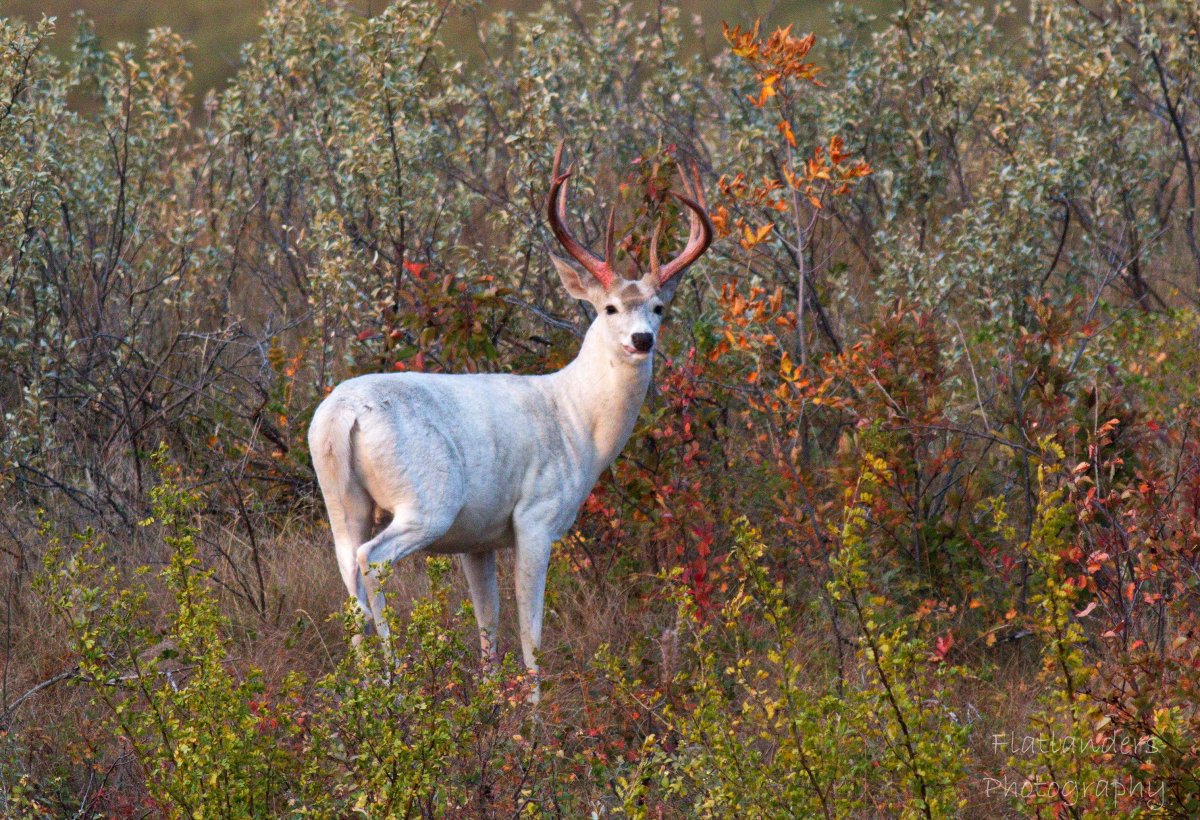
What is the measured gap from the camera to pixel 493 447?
6.18 metres

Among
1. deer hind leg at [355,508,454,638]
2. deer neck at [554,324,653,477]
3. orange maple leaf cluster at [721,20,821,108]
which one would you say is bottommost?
deer hind leg at [355,508,454,638]

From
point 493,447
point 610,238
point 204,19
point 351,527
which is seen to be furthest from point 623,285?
point 204,19

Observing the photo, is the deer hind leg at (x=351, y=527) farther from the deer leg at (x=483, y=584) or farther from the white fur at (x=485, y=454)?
the deer leg at (x=483, y=584)

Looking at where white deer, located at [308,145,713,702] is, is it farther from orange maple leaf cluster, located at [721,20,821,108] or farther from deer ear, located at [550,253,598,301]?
orange maple leaf cluster, located at [721,20,821,108]

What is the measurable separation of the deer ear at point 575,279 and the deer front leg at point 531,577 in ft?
3.50

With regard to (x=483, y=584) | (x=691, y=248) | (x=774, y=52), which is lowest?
(x=483, y=584)

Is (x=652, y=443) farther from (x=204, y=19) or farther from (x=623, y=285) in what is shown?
(x=204, y=19)

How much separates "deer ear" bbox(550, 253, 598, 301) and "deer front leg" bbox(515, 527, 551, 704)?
1067 mm

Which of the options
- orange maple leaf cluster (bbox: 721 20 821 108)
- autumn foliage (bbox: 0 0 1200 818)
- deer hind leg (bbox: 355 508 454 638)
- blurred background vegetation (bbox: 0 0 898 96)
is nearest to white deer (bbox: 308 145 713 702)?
deer hind leg (bbox: 355 508 454 638)

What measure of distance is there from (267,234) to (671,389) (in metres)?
4.66

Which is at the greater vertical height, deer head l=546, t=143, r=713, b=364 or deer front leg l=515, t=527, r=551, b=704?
deer head l=546, t=143, r=713, b=364

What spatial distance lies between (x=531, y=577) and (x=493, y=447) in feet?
1.84

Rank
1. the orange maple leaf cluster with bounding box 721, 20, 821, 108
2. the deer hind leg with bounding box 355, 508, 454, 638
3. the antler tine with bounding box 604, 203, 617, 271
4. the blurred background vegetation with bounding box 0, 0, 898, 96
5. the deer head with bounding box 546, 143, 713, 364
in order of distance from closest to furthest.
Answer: the deer hind leg with bounding box 355, 508, 454, 638 < the antler tine with bounding box 604, 203, 617, 271 < the deer head with bounding box 546, 143, 713, 364 < the orange maple leaf cluster with bounding box 721, 20, 821, 108 < the blurred background vegetation with bounding box 0, 0, 898, 96

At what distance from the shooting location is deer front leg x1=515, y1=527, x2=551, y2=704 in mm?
6293
